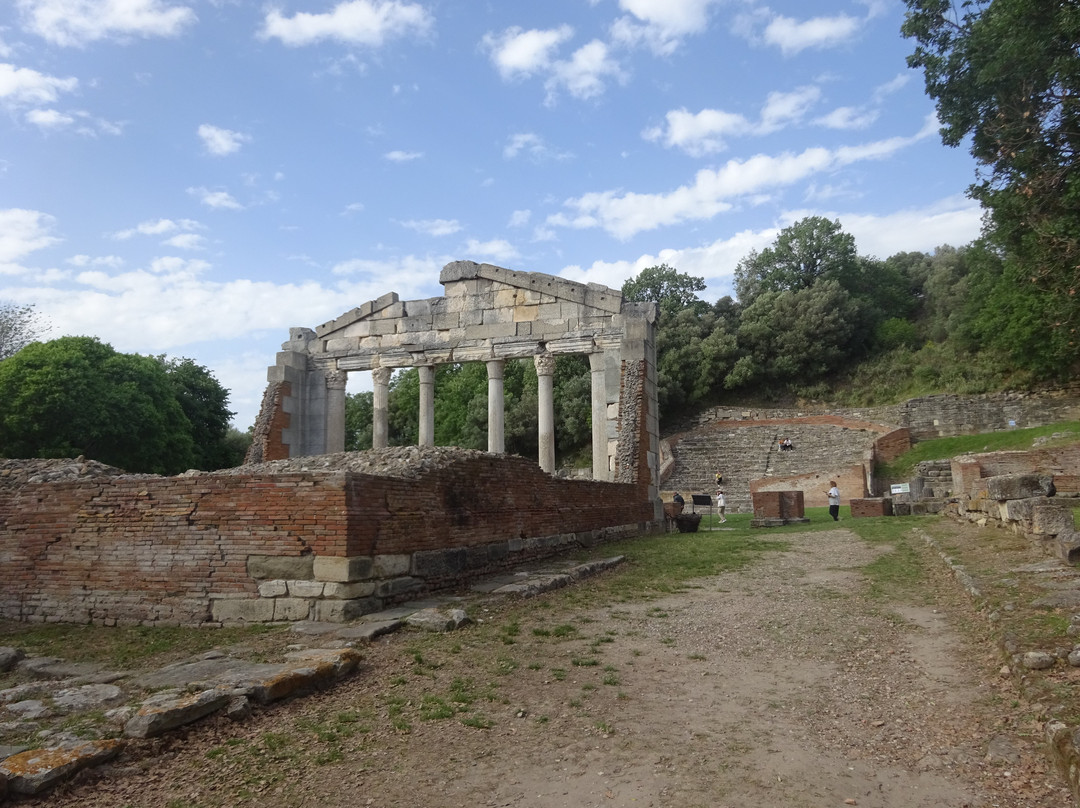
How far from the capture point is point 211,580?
8016 mm

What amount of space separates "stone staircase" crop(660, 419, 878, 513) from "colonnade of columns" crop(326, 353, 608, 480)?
14.0m

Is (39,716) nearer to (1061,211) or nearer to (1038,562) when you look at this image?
(1038,562)

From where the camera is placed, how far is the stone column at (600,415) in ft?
65.8

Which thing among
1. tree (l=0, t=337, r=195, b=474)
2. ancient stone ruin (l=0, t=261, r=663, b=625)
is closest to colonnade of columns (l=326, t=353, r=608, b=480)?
ancient stone ruin (l=0, t=261, r=663, b=625)

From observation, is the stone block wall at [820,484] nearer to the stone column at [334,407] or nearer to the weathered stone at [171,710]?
the stone column at [334,407]

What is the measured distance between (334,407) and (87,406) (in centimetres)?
1584

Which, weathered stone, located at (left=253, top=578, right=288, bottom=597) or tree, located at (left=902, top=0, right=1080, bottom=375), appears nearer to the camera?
weathered stone, located at (left=253, top=578, right=288, bottom=597)

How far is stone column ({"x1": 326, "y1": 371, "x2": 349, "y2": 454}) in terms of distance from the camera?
74.1 ft

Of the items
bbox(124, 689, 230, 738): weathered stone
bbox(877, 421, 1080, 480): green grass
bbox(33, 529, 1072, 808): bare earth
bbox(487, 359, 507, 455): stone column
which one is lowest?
bbox(33, 529, 1072, 808): bare earth

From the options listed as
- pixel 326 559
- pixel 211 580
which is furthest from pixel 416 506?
pixel 211 580

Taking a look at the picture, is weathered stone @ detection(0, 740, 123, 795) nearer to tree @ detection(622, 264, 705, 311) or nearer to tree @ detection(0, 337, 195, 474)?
tree @ detection(0, 337, 195, 474)

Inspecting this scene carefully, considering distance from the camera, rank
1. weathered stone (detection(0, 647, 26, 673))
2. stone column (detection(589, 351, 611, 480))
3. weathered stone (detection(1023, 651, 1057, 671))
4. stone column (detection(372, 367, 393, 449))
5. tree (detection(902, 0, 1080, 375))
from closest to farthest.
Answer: weathered stone (detection(1023, 651, 1057, 671)) < weathered stone (detection(0, 647, 26, 673)) < tree (detection(902, 0, 1080, 375)) < stone column (detection(589, 351, 611, 480)) < stone column (detection(372, 367, 393, 449))

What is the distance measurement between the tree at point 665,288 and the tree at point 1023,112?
1383 inches

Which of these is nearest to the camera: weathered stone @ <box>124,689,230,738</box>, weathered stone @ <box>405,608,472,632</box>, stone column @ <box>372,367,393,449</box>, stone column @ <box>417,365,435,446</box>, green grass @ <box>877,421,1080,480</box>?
weathered stone @ <box>124,689,230,738</box>
